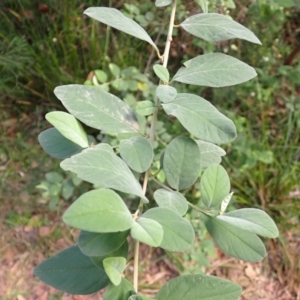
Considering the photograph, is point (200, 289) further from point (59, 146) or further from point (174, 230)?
point (59, 146)

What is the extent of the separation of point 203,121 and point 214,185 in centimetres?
7

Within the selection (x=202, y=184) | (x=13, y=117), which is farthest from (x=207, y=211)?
(x=13, y=117)

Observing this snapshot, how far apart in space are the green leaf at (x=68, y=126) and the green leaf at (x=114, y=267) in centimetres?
13

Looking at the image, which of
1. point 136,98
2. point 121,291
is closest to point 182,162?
point 121,291

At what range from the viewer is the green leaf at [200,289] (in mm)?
401

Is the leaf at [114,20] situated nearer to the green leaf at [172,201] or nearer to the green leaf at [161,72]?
the green leaf at [161,72]

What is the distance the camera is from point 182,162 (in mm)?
465

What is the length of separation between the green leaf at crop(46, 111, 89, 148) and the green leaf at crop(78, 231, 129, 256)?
4.1 inches

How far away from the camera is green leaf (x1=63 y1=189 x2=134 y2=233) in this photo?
33 cm

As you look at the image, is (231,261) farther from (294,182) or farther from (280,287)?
(294,182)

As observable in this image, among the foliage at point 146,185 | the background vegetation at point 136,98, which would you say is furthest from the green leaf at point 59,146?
the background vegetation at point 136,98

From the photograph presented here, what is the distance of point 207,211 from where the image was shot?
0.46 meters

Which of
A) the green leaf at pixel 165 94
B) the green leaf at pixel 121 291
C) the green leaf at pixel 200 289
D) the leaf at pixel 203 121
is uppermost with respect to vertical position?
the green leaf at pixel 165 94

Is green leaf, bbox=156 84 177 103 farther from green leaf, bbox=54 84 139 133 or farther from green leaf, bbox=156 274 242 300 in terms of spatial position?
green leaf, bbox=156 274 242 300
